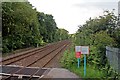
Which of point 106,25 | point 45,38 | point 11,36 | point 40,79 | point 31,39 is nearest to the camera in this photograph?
point 40,79

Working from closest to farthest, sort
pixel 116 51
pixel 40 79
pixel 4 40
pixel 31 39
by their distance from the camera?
pixel 116 51 → pixel 40 79 → pixel 4 40 → pixel 31 39

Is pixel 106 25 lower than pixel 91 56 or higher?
higher

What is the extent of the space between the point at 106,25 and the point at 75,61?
3197mm

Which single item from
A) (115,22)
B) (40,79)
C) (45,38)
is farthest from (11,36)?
(45,38)

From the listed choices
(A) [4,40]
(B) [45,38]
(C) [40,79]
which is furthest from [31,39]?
(C) [40,79]

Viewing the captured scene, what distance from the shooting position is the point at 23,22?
1690 inches

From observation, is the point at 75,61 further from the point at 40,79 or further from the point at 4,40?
the point at 4,40

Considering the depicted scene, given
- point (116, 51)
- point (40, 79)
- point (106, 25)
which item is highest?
point (106, 25)

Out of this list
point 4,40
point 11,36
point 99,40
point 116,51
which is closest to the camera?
point 116,51

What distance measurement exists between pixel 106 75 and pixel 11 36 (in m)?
28.2

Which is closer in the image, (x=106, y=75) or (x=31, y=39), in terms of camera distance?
(x=106, y=75)

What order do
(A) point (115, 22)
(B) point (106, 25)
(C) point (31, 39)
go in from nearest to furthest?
1. (A) point (115, 22)
2. (B) point (106, 25)
3. (C) point (31, 39)

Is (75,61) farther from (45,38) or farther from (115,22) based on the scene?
(45,38)

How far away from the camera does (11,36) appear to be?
135 ft
